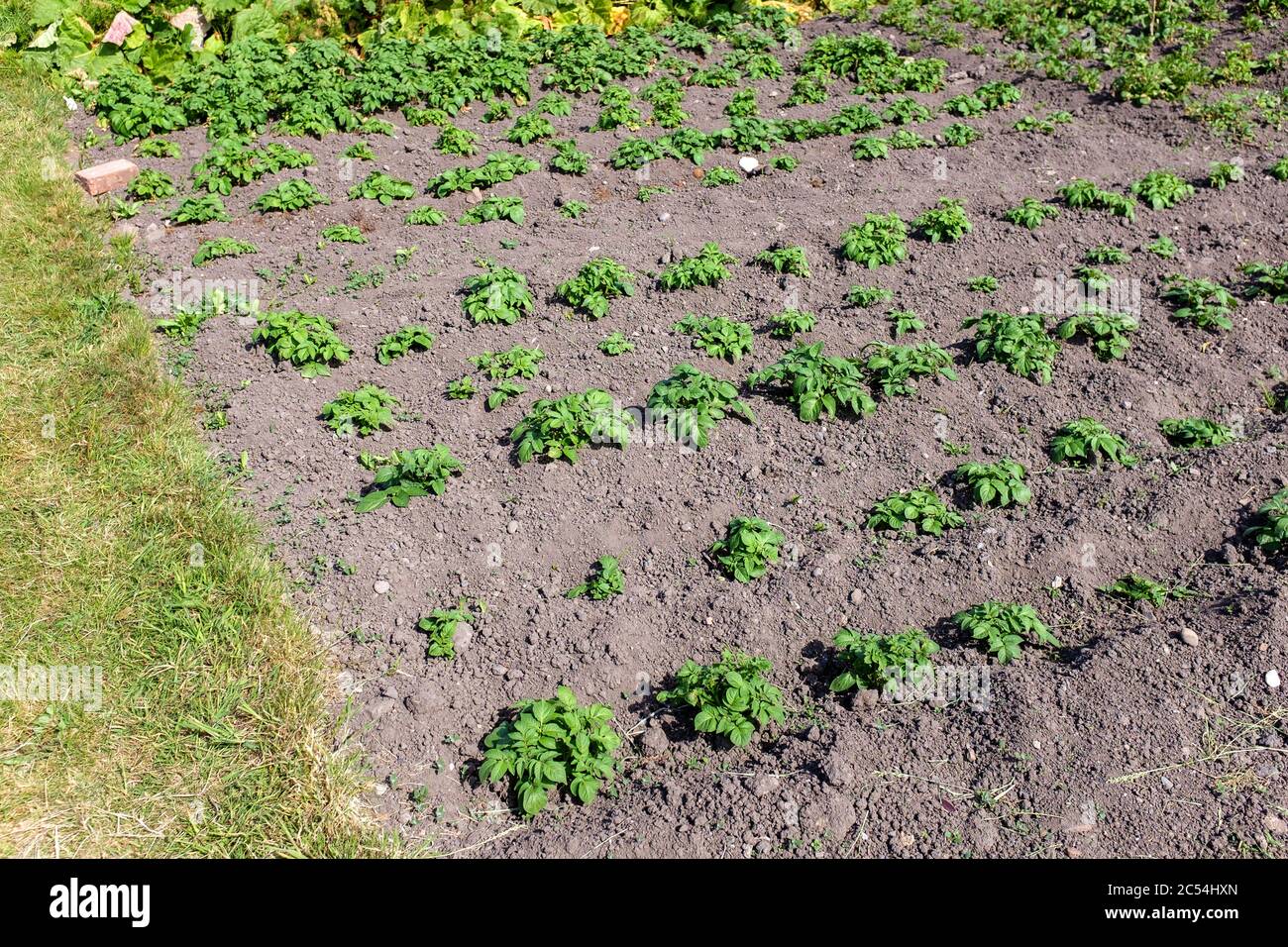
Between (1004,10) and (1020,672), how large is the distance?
8.03m

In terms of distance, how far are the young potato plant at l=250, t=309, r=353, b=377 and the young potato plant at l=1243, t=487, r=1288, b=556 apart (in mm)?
4561

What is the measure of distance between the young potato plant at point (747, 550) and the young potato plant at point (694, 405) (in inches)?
27.0

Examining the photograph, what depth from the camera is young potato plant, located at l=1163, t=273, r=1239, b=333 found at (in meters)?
5.75

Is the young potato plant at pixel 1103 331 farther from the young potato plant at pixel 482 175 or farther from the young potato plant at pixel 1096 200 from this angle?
the young potato plant at pixel 482 175

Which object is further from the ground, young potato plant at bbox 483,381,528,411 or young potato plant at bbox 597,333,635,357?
young potato plant at bbox 597,333,635,357

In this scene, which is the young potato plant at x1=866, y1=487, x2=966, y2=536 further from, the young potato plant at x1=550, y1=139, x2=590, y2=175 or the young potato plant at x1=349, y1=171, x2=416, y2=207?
the young potato plant at x1=349, y1=171, x2=416, y2=207

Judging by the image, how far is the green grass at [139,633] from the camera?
350 cm

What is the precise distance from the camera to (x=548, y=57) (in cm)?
916

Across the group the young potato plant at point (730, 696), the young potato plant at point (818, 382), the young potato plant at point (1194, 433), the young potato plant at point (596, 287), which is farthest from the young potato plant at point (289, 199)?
the young potato plant at point (1194, 433)

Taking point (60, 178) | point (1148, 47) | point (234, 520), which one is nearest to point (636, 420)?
point (234, 520)

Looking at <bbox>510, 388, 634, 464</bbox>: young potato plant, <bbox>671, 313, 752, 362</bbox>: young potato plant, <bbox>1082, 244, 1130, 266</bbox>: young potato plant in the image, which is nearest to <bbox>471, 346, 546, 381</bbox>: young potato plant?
<bbox>510, 388, 634, 464</bbox>: young potato plant
